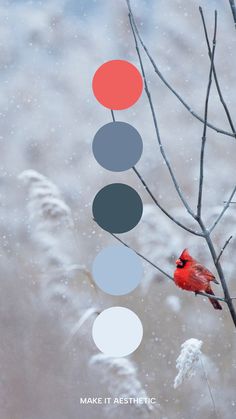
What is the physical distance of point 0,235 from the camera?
1534 mm

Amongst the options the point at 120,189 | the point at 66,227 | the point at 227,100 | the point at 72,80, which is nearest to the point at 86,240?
the point at 66,227

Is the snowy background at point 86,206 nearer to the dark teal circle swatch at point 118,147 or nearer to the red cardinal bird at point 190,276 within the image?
the dark teal circle swatch at point 118,147

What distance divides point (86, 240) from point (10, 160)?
31 cm

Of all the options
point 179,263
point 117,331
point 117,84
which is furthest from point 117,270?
point 117,84

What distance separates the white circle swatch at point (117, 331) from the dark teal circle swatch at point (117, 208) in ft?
0.73

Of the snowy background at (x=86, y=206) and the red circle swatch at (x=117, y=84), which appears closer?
the red circle swatch at (x=117, y=84)

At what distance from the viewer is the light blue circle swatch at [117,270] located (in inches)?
55.3

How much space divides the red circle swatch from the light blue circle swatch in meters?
0.38

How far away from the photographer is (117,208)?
134 centimetres

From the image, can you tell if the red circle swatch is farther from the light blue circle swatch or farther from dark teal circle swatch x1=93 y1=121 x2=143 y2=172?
the light blue circle swatch

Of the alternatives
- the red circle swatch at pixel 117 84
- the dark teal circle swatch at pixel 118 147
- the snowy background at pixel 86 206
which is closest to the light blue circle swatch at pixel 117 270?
the snowy background at pixel 86 206

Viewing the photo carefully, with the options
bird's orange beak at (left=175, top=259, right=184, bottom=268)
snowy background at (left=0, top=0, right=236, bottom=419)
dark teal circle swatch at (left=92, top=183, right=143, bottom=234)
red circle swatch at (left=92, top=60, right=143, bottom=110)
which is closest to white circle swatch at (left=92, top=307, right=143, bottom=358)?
snowy background at (left=0, top=0, right=236, bottom=419)

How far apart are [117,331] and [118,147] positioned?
1.54ft

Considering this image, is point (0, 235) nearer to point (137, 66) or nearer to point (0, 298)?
point (0, 298)
